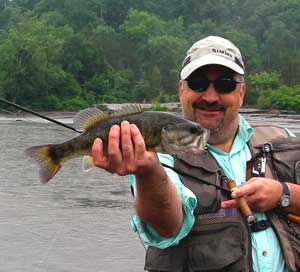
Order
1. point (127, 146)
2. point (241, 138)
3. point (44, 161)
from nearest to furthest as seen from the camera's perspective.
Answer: point (127, 146) < point (44, 161) < point (241, 138)

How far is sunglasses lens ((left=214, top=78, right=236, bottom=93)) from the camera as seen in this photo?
4477 mm

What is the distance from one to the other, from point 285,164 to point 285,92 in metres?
64.7

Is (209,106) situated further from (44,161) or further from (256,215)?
(44,161)

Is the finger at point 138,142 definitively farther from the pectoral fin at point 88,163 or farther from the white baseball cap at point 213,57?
the white baseball cap at point 213,57

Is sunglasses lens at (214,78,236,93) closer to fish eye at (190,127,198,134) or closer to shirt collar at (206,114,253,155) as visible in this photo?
shirt collar at (206,114,253,155)

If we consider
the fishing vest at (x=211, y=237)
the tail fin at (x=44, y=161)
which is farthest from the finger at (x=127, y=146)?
the fishing vest at (x=211, y=237)

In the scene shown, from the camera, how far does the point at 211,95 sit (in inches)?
175

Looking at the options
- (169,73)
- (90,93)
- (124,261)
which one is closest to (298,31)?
(169,73)

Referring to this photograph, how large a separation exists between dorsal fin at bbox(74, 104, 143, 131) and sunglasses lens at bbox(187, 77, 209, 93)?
744 millimetres

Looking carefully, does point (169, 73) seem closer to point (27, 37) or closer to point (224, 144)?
point (27, 37)

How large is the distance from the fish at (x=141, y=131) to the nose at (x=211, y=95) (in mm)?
551

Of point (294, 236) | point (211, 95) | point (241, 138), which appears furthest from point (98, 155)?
point (294, 236)

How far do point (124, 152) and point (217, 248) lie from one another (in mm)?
1141

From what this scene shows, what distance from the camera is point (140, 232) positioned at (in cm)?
416
